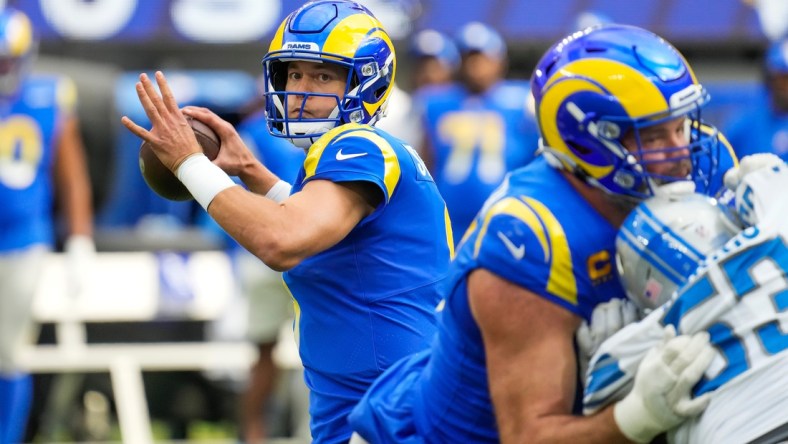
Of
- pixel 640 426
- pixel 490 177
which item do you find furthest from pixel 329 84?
pixel 490 177

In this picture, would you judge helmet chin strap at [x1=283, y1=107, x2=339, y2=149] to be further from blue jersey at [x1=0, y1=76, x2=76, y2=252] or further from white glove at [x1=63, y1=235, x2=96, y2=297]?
white glove at [x1=63, y1=235, x2=96, y2=297]

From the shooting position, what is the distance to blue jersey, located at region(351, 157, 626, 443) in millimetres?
2525

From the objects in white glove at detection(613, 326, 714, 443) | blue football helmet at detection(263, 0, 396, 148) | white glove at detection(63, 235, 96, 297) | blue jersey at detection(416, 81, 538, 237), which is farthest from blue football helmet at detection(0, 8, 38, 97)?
white glove at detection(613, 326, 714, 443)

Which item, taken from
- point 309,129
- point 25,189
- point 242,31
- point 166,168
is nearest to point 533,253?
point 309,129

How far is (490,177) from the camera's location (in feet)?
24.0

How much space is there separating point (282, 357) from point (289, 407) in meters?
0.35

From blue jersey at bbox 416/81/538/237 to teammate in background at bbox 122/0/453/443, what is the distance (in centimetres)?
373

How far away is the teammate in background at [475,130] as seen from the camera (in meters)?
7.30

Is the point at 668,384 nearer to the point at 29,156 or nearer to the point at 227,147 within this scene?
the point at 227,147

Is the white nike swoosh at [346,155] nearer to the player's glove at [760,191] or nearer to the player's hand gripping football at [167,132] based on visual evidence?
the player's hand gripping football at [167,132]

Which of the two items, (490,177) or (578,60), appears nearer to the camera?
(578,60)

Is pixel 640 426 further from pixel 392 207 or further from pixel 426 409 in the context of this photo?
pixel 392 207

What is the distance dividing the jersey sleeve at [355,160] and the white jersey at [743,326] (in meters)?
0.92

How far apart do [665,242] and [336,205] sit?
859 millimetres
